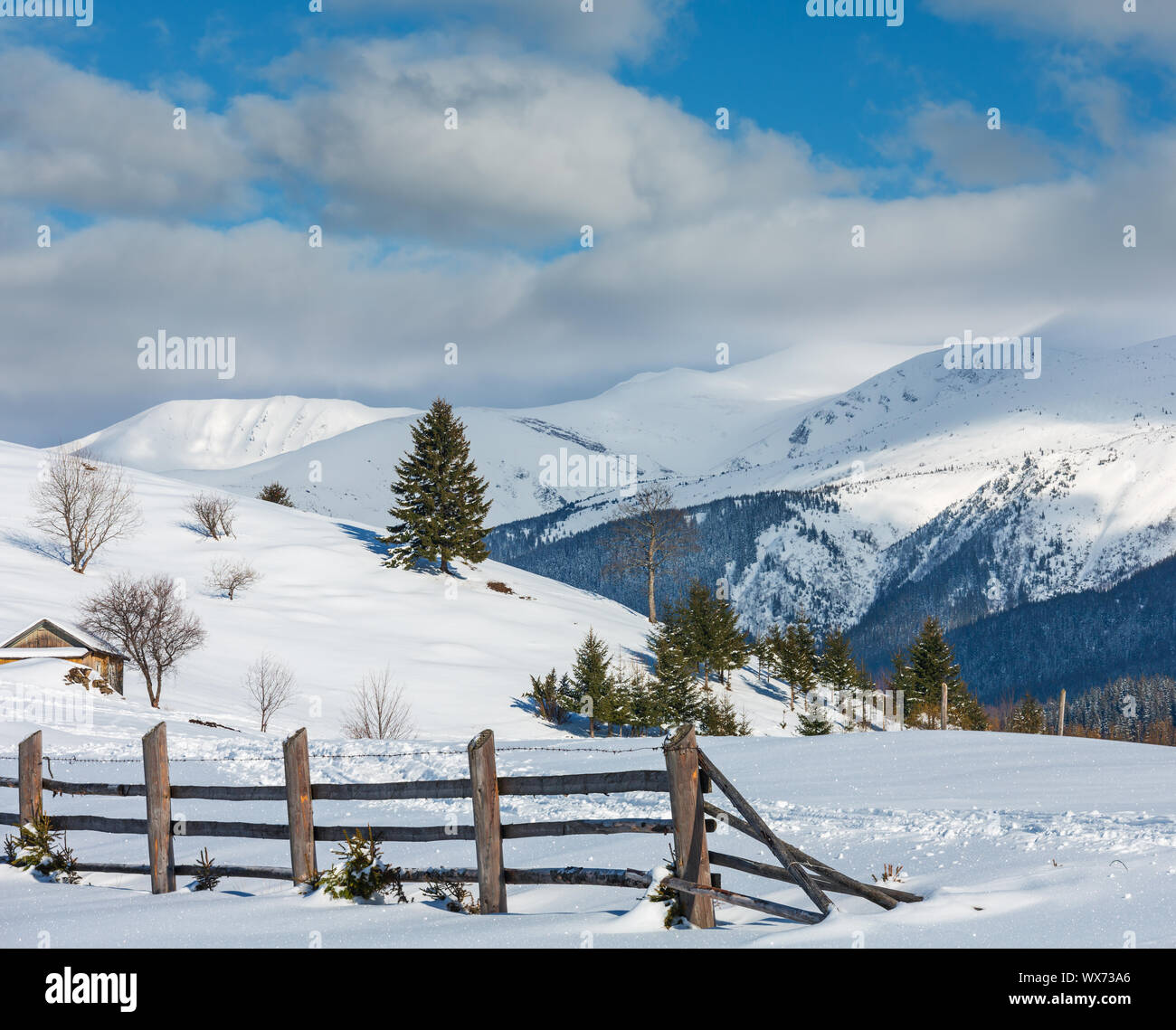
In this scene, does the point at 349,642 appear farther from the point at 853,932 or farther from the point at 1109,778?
the point at 853,932

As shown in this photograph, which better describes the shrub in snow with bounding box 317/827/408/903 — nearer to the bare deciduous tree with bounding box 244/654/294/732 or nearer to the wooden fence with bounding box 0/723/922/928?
the wooden fence with bounding box 0/723/922/928

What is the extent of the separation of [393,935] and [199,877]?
3910mm

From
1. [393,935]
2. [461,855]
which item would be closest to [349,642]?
[461,855]

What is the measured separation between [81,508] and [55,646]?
20.8 metres

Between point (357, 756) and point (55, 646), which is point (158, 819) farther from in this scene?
point (55, 646)

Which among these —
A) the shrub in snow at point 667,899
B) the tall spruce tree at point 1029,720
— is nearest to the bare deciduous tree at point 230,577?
the shrub in snow at point 667,899

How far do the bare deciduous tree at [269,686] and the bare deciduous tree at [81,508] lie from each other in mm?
15824

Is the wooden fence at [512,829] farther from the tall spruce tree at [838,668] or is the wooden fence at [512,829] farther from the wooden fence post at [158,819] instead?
the tall spruce tree at [838,668]

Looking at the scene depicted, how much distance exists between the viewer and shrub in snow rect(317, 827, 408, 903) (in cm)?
902

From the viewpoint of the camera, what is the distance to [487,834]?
27.3 ft

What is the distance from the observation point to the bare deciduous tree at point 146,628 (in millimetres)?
44094

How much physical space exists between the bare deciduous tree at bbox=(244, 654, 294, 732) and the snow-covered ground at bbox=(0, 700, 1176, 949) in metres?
22.2

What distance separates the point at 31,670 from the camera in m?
38.8

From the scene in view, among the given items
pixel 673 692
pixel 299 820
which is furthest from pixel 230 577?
pixel 299 820
